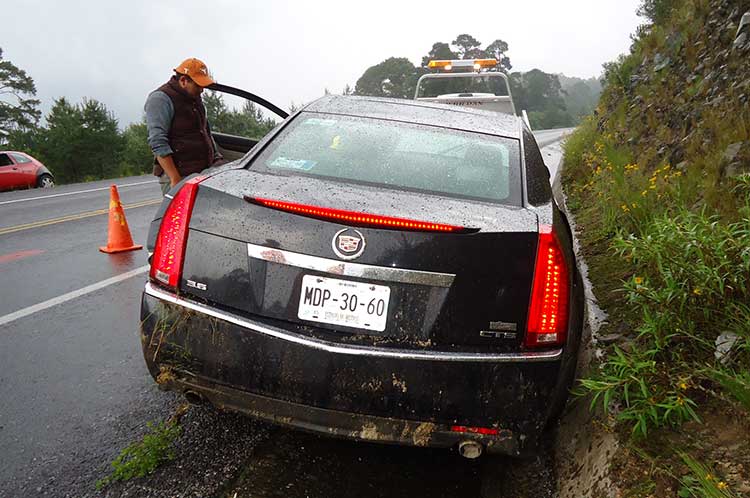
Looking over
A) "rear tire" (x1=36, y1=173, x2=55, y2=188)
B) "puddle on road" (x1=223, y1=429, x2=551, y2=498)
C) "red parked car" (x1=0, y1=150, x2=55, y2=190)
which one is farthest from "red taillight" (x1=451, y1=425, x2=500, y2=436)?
"rear tire" (x1=36, y1=173, x2=55, y2=188)

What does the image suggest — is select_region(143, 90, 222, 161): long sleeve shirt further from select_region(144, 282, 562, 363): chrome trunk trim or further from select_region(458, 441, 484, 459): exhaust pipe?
select_region(458, 441, 484, 459): exhaust pipe

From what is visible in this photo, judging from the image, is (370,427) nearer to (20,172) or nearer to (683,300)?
(683,300)

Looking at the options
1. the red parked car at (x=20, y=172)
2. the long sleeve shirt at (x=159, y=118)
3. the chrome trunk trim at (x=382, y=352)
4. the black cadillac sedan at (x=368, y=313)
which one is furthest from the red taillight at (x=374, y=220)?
the red parked car at (x=20, y=172)

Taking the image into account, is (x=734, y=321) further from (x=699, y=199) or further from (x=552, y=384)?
(x=699, y=199)

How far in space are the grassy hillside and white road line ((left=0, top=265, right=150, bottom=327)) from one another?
14.2 ft

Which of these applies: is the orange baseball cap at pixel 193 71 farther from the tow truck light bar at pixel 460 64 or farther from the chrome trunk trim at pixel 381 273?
the tow truck light bar at pixel 460 64

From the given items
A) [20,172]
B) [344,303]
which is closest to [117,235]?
[344,303]

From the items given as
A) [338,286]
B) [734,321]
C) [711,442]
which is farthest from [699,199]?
[338,286]

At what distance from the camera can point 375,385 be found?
7.15 feet

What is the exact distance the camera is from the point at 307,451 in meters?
2.75

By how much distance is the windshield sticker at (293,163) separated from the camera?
274cm

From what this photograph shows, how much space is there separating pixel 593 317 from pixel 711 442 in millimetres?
1296

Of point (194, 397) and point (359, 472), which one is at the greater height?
point (194, 397)

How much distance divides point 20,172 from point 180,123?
56.9ft
